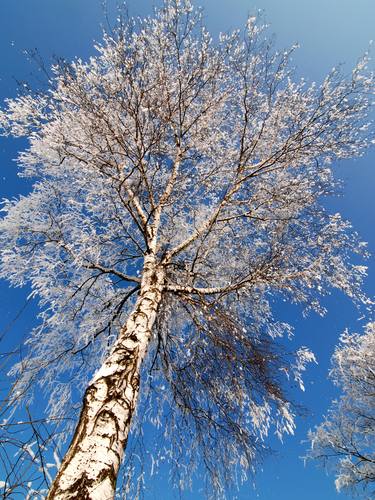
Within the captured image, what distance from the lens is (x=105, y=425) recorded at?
1992 mm

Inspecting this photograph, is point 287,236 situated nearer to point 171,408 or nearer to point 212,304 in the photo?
point 212,304

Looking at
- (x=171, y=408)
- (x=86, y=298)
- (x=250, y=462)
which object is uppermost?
(x=86, y=298)

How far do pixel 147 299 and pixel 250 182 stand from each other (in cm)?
347

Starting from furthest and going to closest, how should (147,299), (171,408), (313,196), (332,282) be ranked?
(313,196) → (332,282) → (171,408) → (147,299)

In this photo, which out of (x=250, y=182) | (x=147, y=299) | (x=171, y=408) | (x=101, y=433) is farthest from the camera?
(x=250, y=182)

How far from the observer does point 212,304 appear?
11.6ft

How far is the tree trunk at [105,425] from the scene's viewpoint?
1624 mm

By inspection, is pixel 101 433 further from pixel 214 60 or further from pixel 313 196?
pixel 214 60

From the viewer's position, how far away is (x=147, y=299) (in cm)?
346

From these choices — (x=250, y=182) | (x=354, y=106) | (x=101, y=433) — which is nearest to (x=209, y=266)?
(x=250, y=182)

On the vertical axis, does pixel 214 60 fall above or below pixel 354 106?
above

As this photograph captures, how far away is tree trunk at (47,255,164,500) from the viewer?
162cm

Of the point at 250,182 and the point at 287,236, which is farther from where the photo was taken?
the point at 250,182

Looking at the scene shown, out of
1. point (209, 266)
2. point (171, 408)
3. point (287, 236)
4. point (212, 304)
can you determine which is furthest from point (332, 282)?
point (171, 408)
